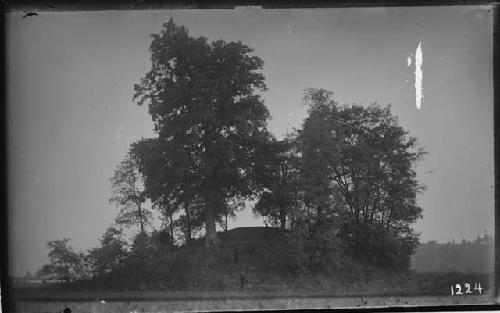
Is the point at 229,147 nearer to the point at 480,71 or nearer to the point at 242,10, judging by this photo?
the point at 242,10

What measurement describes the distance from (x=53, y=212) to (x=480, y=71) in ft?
10.4

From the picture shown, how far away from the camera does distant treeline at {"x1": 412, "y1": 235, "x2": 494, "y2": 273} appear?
3.96 meters

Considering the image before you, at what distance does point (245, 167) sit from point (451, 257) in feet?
5.19

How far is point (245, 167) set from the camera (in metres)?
3.97

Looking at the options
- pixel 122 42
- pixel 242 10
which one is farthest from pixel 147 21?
pixel 242 10

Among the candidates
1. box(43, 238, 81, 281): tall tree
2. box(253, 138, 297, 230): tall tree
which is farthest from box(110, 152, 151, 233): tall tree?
box(253, 138, 297, 230): tall tree

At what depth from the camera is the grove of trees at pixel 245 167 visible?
156 inches

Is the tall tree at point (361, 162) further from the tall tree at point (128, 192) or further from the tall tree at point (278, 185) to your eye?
the tall tree at point (128, 192)

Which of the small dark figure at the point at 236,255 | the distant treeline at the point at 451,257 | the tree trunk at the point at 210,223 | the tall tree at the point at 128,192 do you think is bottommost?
the distant treeline at the point at 451,257

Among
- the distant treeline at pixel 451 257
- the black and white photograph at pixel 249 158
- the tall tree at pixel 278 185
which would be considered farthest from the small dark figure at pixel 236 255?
the distant treeline at pixel 451 257

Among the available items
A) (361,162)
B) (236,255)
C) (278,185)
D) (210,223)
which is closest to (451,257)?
(361,162)

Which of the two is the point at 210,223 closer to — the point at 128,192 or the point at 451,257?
the point at 128,192

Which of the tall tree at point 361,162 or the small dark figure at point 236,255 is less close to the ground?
the tall tree at point 361,162

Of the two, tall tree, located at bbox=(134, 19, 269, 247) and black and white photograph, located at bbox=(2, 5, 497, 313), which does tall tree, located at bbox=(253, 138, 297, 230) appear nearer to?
black and white photograph, located at bbox=(2, 5, 497, 313)
